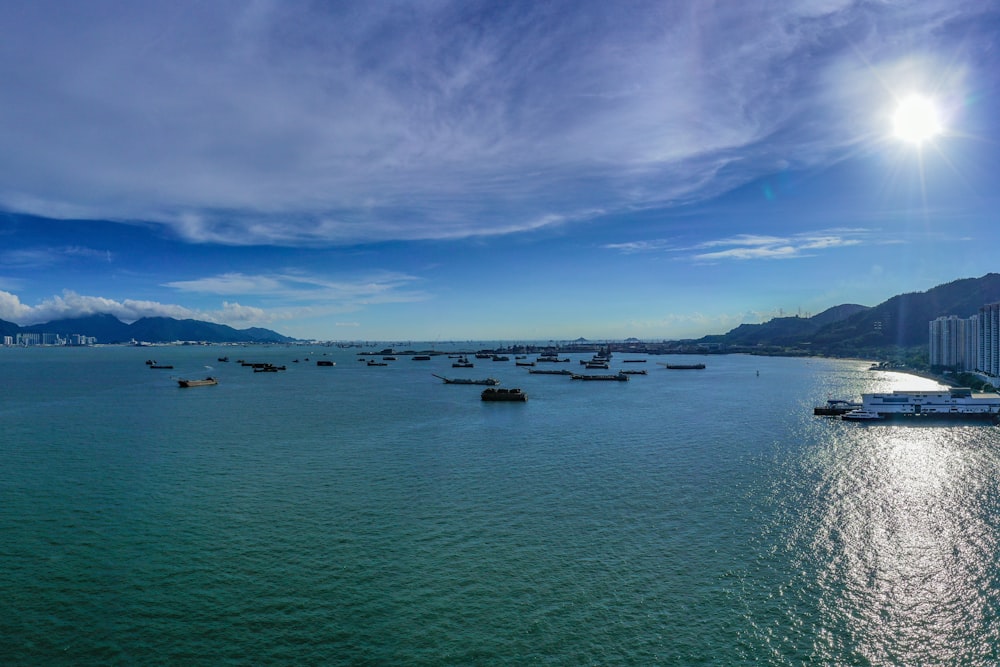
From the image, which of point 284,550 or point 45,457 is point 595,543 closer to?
point 284,550

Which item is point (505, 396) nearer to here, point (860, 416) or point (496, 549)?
point (860, 416)

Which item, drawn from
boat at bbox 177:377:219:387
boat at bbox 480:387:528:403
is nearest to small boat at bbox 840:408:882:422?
boat at bbox 480:387:528:403

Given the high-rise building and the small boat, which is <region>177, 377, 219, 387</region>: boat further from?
the high-rise building

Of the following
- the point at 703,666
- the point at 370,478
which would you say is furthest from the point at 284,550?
the point at 703,666

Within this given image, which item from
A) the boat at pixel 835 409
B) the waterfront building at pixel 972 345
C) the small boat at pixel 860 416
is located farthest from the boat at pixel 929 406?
the waterfront building at pixel 972 345

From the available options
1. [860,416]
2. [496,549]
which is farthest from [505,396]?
[496,549]

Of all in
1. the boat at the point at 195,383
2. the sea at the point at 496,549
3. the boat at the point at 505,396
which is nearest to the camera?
the sea at the point at 496,549

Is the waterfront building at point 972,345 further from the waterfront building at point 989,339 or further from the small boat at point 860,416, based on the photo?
the small boat at point 860,416
